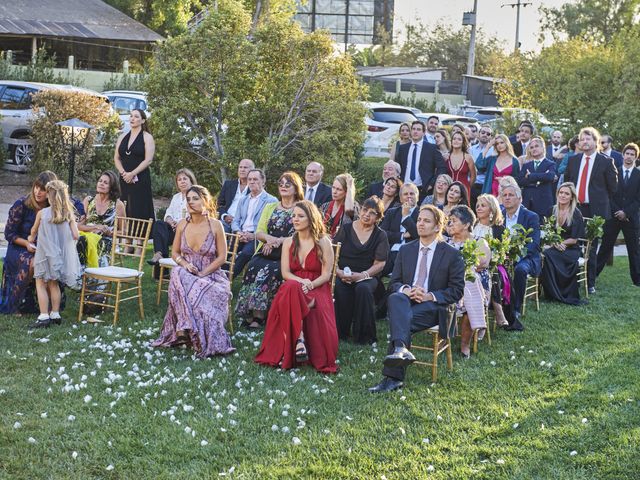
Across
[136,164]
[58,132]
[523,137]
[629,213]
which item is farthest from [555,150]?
[58,132]

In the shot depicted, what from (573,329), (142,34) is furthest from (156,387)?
(142,34)

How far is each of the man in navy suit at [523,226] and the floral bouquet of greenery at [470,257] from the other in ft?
5.55

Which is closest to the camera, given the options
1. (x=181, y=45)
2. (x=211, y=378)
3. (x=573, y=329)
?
(x=211, y=378)

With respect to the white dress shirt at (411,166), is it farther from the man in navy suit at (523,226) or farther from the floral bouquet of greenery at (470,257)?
the floral bouquet of greenery at (470,257)

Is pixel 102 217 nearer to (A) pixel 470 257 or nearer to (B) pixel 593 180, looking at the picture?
(A) pixel 470 257

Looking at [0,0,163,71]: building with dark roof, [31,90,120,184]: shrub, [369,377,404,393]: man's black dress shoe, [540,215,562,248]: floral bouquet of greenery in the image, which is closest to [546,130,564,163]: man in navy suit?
[540,215,562,248]: floral bouquet of greenery

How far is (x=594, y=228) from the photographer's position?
11.4 meters

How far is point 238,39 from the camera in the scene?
45.7 feet

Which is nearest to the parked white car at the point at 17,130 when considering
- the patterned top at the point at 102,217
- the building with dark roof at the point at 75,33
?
the patterned top at the point at 102,217

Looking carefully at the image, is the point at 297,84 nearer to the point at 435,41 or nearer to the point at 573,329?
the point at 573,329

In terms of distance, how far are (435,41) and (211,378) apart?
54.2 meters

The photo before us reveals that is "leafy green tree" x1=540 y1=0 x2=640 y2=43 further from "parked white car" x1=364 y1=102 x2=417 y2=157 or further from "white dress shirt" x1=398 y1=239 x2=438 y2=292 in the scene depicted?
"white dress shirt" x1=398 y1=239 x2=438 y2=292

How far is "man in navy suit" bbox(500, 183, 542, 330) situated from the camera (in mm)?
9938

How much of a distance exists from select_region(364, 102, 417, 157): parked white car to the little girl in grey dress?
12.6 m
